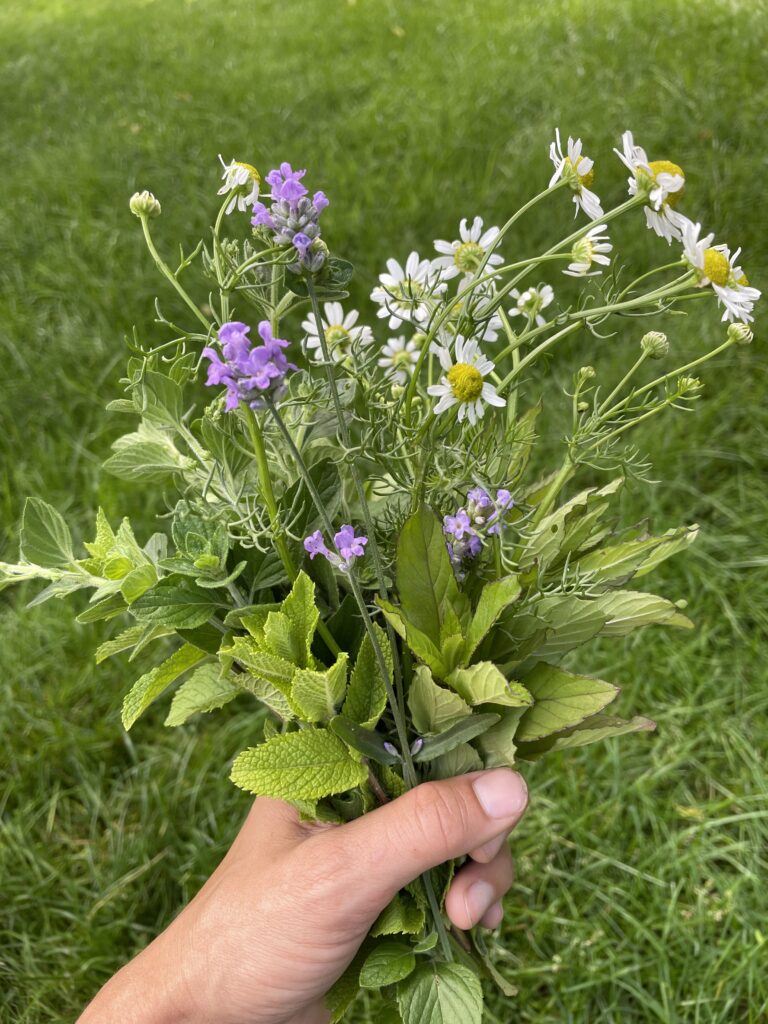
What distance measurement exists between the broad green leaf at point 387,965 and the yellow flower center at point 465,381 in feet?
1.59

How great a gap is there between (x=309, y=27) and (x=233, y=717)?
309cm

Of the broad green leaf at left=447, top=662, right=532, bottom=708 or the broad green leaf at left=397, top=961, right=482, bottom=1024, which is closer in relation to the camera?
the broad green leaf at left=447, top=662, right=532, bottom=708

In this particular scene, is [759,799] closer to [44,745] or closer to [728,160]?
[44,745]

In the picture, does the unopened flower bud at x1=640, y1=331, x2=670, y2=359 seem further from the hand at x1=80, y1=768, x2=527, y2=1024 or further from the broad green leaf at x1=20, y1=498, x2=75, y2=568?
the broad green leaf at x1=20, y1=498, x2=75, y2=568

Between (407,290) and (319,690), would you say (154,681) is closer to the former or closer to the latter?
(319,690)

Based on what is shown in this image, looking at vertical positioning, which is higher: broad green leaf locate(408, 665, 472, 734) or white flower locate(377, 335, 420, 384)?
white flower locate(377, 335, 420, 384)

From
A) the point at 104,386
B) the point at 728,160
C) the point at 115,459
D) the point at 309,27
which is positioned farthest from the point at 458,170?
the point at 115,459

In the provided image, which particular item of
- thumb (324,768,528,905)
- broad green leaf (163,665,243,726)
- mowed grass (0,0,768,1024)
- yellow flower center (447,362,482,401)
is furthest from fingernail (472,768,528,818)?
mowed grass (0,0,768,1024)

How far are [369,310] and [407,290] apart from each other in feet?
4.93

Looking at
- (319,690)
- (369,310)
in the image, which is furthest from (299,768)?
(369,310)

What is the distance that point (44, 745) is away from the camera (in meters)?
1.47

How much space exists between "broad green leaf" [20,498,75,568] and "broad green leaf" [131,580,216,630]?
0.11 meters

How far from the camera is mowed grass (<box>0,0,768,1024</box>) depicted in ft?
4.30

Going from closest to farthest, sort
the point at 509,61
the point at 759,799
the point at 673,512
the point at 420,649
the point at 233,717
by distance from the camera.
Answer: the point at 420,649, the point at 759,799, the point at 233,717, the point at 673,512, the point at 509,61
